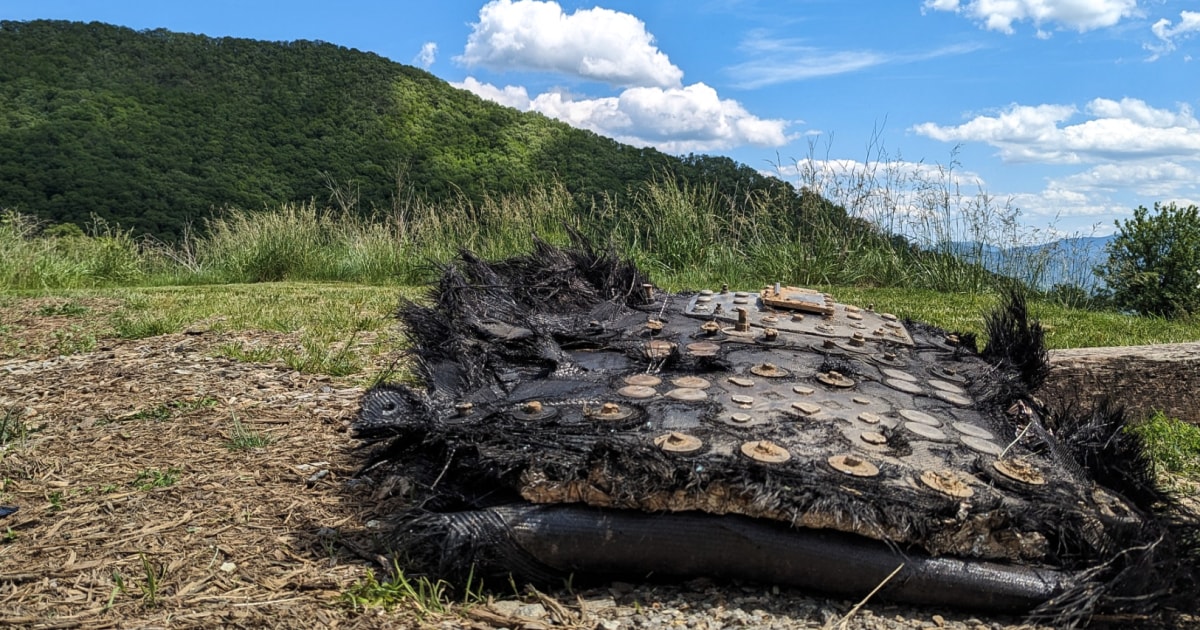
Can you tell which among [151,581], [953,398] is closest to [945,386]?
[953,398]

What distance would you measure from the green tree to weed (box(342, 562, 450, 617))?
8.69 m

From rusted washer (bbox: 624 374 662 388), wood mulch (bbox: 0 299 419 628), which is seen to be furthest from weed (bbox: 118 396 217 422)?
rusted washer (bbox: 624 374 662 388)

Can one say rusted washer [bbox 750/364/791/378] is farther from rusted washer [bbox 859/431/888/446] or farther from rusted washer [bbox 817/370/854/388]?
rusted washer [bbox 859/431/888/446]

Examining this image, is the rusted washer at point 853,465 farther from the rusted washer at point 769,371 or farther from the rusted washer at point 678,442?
the rusted washer at point 769,371

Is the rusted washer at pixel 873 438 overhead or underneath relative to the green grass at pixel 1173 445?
overhead

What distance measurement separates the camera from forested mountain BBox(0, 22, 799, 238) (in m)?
22.0

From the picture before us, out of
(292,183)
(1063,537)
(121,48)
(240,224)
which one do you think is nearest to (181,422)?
(1063,537)

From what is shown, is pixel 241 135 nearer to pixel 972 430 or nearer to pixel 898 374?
pixel 898 374

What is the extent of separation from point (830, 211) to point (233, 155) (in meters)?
23.9

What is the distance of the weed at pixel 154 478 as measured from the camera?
231 cm

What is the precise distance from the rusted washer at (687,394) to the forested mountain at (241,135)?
41.0ft

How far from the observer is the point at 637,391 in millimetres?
2070

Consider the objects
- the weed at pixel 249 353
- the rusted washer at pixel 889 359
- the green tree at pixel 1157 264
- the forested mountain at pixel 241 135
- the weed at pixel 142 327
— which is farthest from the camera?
the forested mountain at pixel 241 135

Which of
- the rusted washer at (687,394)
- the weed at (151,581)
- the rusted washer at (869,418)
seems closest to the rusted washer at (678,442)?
the rusted washer at (687,394)
